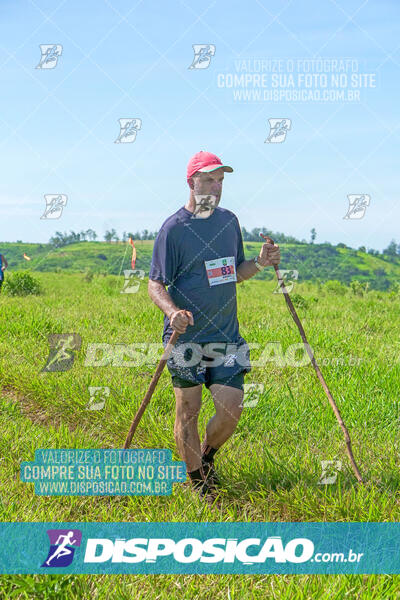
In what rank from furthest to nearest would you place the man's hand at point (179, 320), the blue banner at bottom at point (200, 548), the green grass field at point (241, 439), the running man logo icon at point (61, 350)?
the running man logo icon at point (61, 350), the man's hand at point (179, 320), the blue banner at bottom at point (200, 548), the green grass field at point (241, 439)

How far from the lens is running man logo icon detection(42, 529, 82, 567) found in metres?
3.03

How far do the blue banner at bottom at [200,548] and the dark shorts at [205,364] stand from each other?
37.8 inches

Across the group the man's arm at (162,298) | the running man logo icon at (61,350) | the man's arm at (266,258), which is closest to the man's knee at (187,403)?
the man's arm at (162,298)

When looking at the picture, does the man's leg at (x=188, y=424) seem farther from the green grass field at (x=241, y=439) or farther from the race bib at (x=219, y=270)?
the race bib at (x=219, y=270)

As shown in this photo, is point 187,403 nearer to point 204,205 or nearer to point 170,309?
point 170,309

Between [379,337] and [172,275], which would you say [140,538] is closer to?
[172,275]

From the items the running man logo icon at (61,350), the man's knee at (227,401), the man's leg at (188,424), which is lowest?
the running man logo icon at (61,350)

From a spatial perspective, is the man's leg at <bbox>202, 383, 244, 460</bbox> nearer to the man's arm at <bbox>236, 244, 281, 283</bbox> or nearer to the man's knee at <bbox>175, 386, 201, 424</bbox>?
the man's knee at <bbox>175, 386, 201, 424</bbox>

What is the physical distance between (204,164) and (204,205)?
279 mm

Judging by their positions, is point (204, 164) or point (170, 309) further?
point (204, 164)

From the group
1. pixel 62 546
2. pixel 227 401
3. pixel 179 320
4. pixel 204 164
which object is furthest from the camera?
pixel 227 401

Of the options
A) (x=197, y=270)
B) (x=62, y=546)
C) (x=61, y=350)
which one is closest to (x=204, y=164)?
(x=197, y=270)

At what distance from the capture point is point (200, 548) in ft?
10.5

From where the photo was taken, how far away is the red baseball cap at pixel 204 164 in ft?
12.3
